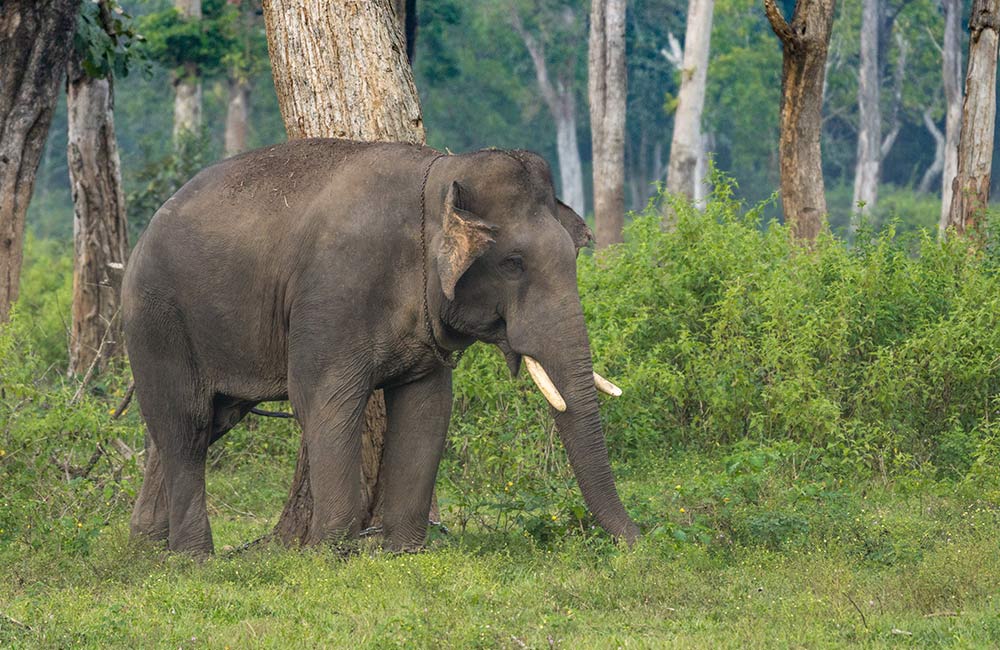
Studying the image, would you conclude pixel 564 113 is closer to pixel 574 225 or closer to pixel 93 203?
pixel 93 203

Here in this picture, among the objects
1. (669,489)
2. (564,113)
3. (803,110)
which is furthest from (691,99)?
→ (564,113)

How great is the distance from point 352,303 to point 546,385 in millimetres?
1043

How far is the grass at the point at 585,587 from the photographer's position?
6207mm

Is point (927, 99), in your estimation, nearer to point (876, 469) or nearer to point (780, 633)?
point (876, 469)

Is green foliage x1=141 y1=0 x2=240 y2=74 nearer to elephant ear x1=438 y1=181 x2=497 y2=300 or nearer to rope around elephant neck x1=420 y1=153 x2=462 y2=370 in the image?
rope around elephant neck x1=420 y1=153 x2=462 y2=370

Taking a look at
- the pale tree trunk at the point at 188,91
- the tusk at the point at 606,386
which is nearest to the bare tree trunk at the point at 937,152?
the pale tree trunk at the point at 188,91

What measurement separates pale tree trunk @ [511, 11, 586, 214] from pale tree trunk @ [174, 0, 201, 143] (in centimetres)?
1713

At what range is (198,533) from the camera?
8234 millimetres

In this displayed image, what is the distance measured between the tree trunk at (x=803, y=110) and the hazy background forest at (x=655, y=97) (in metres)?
26.2

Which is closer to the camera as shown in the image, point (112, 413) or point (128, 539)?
point (128, 539)

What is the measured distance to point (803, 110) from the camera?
14.8 meters

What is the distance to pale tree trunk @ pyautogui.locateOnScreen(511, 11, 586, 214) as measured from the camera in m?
46.4

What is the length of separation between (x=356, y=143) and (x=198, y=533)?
2.28 metres

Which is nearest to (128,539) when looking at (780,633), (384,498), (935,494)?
(384,498)
